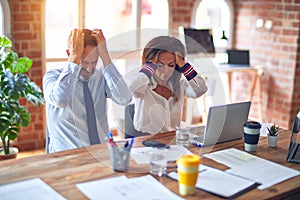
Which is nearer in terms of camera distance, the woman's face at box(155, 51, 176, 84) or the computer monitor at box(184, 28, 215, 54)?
the woman's face at box(155, 51, 176, 84)

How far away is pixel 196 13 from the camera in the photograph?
198 inches

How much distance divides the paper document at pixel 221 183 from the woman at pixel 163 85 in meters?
0.52

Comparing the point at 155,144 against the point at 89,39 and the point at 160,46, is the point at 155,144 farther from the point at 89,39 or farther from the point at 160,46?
the point at 89,39

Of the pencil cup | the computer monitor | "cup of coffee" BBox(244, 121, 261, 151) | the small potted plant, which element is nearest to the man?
the pencil cup

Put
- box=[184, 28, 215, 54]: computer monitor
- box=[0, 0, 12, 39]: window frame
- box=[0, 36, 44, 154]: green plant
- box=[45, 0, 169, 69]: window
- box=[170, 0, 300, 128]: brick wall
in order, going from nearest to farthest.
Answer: box=[0, 36, 44, 154]: green plant, box=[0, 0, 12, 39]: window frame, box=[45, 0, 169, 69]: window, box=[184, 28, 215, 54]: computer monitor, box=[170, 0, 300, 128]: brick wall

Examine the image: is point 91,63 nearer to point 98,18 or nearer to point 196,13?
point 98,18

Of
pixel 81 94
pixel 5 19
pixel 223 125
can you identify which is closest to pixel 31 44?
pixel 5 19

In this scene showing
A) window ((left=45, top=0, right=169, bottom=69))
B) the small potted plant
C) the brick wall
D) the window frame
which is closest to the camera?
the small potted plant

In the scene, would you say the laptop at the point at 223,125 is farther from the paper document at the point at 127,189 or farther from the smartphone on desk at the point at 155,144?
the paper document at the point at 127,189

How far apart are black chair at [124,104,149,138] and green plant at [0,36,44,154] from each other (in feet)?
4.64

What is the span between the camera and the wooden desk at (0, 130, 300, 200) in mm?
1646

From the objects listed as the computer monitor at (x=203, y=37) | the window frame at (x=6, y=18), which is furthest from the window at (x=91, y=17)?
the window frame at (x=6, y=18)

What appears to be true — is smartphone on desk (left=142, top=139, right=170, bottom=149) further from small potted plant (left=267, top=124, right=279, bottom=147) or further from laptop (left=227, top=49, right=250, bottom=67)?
laptop (left=227, top=49, right=250, bottom=67)

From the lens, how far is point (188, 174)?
159cm
